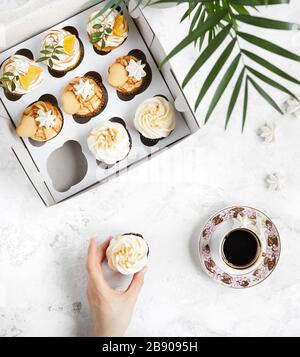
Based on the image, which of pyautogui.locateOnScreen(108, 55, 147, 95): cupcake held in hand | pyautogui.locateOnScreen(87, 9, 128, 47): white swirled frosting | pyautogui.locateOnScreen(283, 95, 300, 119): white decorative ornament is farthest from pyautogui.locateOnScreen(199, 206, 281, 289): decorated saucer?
pyautogui.locateOnScreen(87, 9, 128, 47): white swirled frosting

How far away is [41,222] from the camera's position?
1.33m

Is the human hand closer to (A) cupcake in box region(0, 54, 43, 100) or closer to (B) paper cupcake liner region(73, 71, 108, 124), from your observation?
(B) paper cupcake liner region(73, 71, 108, 124)

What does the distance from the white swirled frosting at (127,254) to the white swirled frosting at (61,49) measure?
0.43 metres

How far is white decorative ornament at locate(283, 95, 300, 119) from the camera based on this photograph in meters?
1.30

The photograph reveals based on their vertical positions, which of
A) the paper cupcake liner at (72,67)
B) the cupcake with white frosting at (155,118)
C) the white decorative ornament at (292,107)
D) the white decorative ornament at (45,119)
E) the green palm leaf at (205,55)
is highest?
the paper cupcake liner at (72,67)

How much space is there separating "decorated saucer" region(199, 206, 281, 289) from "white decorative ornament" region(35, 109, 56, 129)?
17.5 inches

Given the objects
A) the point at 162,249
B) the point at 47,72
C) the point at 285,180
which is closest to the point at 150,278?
the point at 162,249

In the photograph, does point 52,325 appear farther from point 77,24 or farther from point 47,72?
point 77,24

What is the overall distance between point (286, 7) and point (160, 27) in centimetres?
32

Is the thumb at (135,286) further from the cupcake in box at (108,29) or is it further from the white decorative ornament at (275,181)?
the cupcake in box at (108,29)

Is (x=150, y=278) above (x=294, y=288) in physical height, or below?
above

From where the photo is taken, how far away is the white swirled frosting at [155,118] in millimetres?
1216

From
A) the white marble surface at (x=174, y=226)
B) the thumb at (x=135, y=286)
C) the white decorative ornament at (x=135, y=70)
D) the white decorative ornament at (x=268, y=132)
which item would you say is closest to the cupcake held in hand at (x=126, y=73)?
the white decorative ornament at (x=135, y=70)

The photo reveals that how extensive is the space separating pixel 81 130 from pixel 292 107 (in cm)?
52
